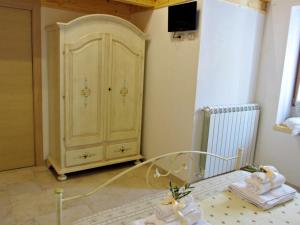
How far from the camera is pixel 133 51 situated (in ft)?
10.7

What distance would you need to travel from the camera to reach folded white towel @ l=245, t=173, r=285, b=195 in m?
1.82

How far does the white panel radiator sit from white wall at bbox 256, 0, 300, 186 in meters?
0.13

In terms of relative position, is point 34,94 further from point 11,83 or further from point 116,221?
point 116,221

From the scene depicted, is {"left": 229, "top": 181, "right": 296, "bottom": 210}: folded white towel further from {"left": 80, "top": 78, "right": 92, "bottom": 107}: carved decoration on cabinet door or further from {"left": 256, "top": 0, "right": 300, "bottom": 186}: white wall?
{"left": 80, "top": 78, "right": 92, "bottom": 107}: carved decoration on cabinet door

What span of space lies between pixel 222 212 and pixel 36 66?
2.62 m

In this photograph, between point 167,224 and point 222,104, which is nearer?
point 167,224

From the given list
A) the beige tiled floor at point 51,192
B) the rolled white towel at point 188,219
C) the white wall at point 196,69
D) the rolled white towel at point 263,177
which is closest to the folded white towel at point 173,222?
the rolled white towel at point 188,219

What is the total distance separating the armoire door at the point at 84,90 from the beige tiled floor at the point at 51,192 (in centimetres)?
45

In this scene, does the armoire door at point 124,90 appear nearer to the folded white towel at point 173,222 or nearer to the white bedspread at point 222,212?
the white bedspread at point 222,212

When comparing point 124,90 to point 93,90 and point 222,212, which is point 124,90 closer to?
point 93,90

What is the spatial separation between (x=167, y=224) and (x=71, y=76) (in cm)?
203

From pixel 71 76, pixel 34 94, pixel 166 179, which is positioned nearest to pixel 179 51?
pixel 71 76

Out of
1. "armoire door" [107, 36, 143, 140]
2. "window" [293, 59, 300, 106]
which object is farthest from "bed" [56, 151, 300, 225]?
"window" [293, 59, 300, 106]

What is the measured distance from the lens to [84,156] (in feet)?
10.4
